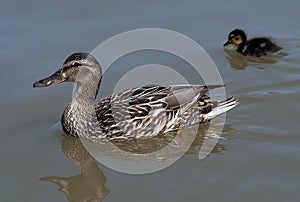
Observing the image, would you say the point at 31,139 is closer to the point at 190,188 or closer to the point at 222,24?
the point at 190,188

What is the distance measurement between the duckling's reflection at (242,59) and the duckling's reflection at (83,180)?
6.87ft

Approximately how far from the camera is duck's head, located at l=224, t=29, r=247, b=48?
22.0 ft

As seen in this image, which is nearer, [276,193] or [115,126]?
[276,193]

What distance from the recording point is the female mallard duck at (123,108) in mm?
5348

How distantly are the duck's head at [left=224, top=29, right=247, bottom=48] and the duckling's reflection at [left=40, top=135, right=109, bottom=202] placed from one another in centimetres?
221

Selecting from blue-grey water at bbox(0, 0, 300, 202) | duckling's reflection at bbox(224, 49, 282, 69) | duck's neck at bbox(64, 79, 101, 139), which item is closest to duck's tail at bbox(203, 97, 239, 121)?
blue-grey water at bbox(0, 0, 300, 202)

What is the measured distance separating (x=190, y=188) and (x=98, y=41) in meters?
2.80

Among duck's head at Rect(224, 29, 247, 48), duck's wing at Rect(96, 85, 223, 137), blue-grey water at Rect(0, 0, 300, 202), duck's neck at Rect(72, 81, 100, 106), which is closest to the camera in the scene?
blue-grey water at Rect(0, 0, 300, 202)

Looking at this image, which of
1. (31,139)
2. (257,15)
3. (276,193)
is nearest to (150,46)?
(257,15)

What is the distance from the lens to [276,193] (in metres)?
4.37

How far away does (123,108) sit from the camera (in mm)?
5348

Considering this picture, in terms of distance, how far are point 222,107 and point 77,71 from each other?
1.25 meters

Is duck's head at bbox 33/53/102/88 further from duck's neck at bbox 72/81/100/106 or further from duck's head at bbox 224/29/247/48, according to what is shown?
duck's head at bbox 224/29/247/48

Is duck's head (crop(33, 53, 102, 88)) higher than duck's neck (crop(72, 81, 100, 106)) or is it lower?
higher
